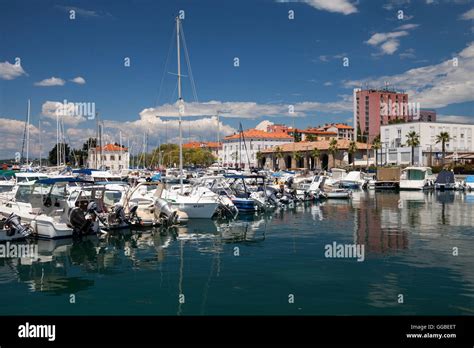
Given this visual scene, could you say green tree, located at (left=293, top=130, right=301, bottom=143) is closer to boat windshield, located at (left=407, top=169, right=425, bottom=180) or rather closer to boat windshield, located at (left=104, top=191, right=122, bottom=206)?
boat windshield, located at (left=407, top=169, right=425, bottom=180)

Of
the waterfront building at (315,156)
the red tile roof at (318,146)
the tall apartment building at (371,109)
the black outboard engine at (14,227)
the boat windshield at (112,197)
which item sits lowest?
the black outboard engine at (14,227)

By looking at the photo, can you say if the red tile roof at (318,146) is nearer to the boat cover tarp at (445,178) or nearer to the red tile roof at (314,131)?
the boat cover tarp at (445,178)

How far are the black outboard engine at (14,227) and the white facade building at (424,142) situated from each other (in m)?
94.4

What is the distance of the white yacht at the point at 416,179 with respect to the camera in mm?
69938

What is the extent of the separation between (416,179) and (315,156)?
46.0 metres

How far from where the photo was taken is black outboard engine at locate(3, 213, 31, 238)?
22188 millimetres

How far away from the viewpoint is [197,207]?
3216cm

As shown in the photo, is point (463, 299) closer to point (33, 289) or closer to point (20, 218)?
point (33, 289)

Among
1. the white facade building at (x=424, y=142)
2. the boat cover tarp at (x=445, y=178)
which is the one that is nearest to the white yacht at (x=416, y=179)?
the boat cover tarp at (x=445, y=178)

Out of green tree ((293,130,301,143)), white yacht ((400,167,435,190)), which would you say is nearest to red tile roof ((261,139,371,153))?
green tree ((293,130,301,143))

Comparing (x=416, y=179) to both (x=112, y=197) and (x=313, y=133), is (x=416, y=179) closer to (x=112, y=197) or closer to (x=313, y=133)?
(x=112, y=197)

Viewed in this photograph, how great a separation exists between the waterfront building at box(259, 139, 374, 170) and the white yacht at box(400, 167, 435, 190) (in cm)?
3195
